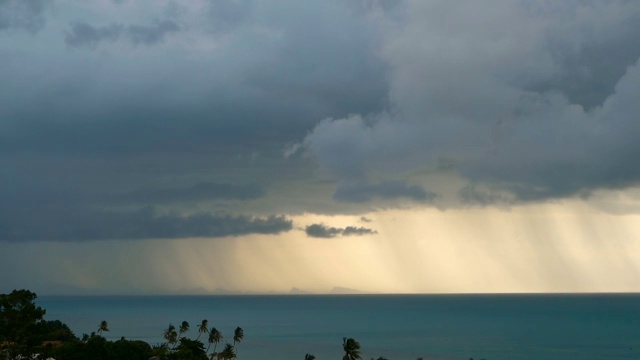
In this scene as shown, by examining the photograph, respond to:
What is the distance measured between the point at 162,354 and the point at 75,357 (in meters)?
13.4

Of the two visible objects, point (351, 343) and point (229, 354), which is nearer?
point (351, 343)

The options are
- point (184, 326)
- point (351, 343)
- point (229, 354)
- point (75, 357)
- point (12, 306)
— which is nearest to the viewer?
point (12, 306)

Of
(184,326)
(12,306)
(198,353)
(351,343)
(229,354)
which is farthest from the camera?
(184,326)

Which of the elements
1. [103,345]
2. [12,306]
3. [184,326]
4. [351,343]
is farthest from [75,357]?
[184,326]

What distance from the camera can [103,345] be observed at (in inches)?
3807

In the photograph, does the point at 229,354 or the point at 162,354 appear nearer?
the point at 162,354

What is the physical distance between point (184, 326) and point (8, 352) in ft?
235

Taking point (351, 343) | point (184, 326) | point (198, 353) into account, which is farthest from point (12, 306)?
point (184, 326)

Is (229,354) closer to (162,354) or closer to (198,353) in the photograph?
(198,353)

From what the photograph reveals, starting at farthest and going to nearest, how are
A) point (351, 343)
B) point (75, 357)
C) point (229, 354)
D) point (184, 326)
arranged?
point (184, 326) → point (229, 354) → point (351, 343) → point (75, 357)

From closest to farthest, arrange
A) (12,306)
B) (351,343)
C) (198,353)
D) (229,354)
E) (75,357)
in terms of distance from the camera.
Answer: (12,306)
(75,357)
(351,343)
(198,353)
(229,354)

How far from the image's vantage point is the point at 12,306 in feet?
290

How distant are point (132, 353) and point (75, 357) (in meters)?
7.06

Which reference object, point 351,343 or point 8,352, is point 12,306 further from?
point 351,343
